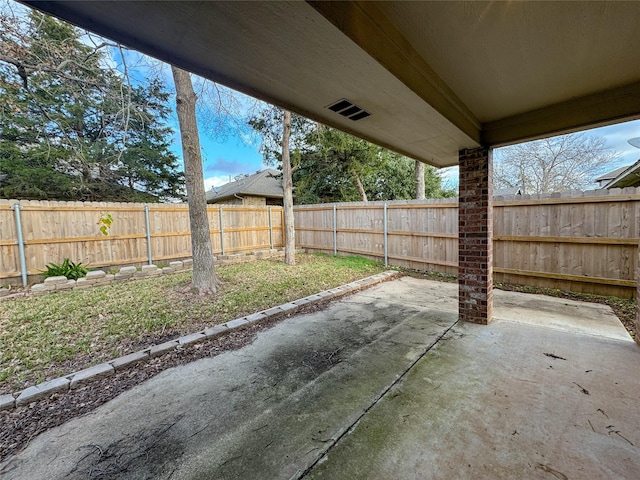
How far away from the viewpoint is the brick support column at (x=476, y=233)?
3.31 metres

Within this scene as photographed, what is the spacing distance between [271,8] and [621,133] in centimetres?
1872

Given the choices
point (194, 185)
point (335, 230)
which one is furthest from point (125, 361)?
point (335, 230)

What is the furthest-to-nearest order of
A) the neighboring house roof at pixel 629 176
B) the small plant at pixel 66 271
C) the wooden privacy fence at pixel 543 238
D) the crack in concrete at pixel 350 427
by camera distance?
the small plant at pixel 66 271
the neighboring house roof at pixel 629 176
the wooden privacy fence at pixel 543 238
the crack in concrete at pixel 350 427

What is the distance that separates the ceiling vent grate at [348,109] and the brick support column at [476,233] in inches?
70.3

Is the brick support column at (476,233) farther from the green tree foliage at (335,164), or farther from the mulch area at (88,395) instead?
the green tree foliage at (335,164)

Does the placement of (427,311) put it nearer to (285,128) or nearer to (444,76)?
(444,76)

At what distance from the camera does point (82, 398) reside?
7.55 ft

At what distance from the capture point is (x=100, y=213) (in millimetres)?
6277

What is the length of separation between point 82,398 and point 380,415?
250 centimetres

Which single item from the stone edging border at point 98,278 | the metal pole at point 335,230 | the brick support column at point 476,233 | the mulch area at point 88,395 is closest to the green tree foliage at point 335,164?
the metal pole at point 335,230

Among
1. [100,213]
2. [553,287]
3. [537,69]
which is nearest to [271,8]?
[537,69]

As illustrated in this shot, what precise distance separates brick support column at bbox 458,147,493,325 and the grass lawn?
2644 mm

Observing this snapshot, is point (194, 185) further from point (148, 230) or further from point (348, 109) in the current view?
point (348, 109)

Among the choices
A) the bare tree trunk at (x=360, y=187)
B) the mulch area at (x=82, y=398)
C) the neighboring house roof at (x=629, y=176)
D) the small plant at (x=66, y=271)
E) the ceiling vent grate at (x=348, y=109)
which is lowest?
the mulch area at (x=82, y=398)
